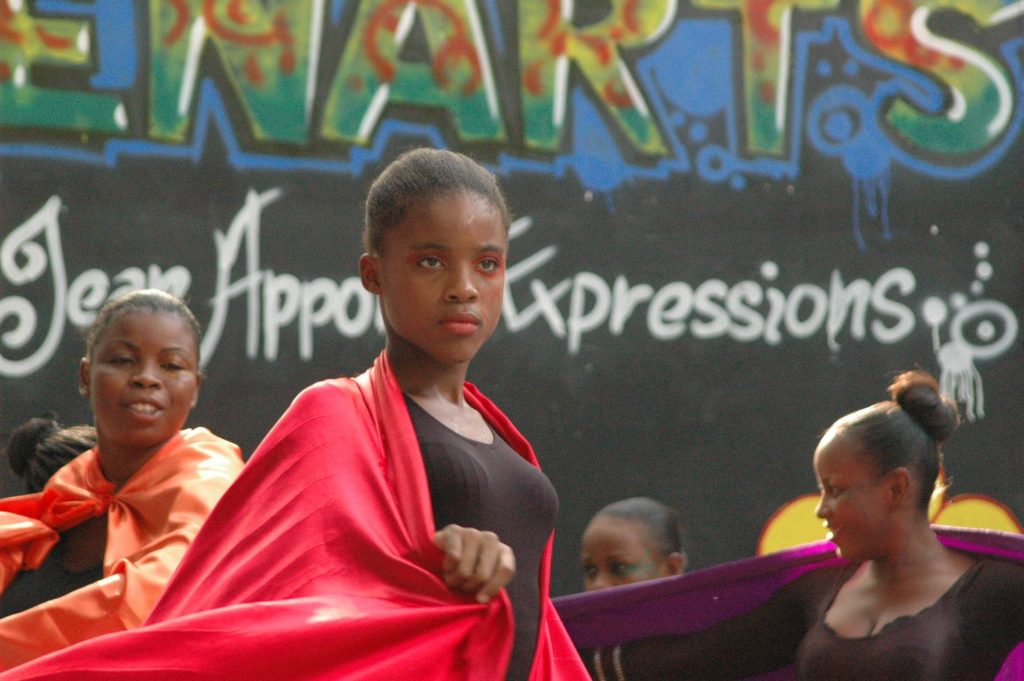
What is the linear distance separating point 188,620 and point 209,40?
3.47m

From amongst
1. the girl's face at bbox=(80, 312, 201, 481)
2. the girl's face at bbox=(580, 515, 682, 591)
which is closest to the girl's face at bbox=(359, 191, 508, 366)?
the girl's face at bbox=(80, 312, 201, 481)

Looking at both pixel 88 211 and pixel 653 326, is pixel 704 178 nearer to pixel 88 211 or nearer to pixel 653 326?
pixel 653 326

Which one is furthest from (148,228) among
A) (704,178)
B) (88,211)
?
(704,178)

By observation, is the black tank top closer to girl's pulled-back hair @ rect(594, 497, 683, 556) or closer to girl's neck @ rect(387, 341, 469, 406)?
girl's neck @ rect(387, 341, 469, 406)

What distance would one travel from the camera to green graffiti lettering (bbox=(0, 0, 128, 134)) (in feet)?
17.1

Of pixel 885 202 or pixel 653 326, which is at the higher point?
pixel 885 202

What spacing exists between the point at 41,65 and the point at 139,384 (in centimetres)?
211

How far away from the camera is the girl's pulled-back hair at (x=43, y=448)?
4324 mm

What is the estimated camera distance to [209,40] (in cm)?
534

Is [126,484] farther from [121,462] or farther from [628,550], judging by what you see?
[628,550]

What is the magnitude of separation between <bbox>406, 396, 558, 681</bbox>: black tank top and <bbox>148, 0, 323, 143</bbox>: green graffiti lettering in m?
2.96

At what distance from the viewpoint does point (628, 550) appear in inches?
177

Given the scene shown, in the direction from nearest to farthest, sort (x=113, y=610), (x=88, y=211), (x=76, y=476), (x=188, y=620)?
(x=188, y=620), (x=113, y=610), (x=76, y=476), (x=88, y=211)

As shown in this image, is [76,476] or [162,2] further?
[162,2]
